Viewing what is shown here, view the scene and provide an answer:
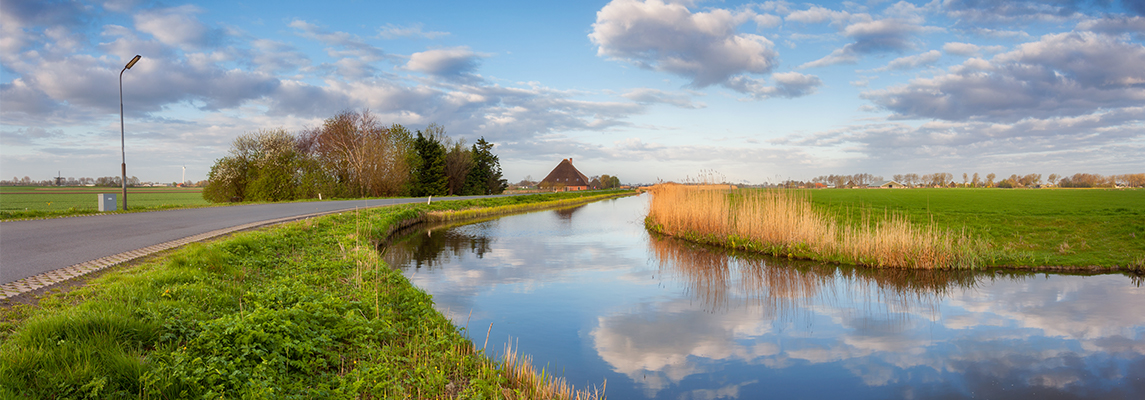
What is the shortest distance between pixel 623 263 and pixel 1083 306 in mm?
9206

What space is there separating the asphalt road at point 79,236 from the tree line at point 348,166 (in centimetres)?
1890

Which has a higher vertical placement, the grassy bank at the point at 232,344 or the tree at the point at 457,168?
the tree at the point at 457,168

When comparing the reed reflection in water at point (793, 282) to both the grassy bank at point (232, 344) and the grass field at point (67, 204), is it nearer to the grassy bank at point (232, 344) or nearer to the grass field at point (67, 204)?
the grassy bank at point (232, 344)

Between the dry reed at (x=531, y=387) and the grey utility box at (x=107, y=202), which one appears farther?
the grey utility box at (x=107, y=202)

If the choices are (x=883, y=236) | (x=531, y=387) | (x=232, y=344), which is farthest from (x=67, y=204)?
(x=883, y=236)

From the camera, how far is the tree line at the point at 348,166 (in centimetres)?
3322

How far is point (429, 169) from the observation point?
49000mm

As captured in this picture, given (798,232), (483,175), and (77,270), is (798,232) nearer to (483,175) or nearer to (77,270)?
(77,270)

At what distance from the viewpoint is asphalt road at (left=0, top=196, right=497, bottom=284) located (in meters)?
7.36

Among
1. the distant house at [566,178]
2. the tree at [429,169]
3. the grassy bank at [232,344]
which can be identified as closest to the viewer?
the grassy bank at [232,344]

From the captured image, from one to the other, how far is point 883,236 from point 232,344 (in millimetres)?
13566

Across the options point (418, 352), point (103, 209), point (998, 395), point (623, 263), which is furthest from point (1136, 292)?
point (103, 209)

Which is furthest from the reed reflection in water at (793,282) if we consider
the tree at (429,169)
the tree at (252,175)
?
the tree at (429,169)

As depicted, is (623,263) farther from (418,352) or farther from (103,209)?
(103,209)
